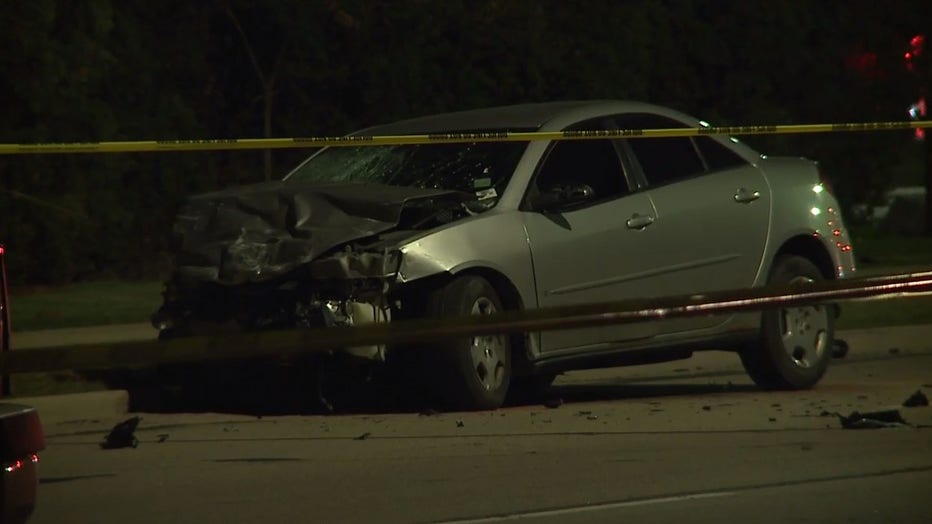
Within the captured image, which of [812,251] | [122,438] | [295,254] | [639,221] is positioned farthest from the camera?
[812,251]

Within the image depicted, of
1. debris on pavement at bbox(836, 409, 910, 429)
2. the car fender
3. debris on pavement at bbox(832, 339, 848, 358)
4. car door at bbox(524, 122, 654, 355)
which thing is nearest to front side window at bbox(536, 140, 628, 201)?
car door at bbox(524, 122, 654, 355)

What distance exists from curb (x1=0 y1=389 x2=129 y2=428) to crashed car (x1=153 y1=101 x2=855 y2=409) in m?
0.62

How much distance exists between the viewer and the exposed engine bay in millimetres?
8992

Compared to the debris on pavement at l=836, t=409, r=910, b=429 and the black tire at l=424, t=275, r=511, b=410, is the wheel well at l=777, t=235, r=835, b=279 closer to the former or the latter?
the debris on pavement at l=836, t=409, r=910, b=429

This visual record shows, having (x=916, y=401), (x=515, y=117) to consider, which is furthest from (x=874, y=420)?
(x=515, y=117)

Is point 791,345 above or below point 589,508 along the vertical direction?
above

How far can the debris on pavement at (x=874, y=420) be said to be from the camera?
878cm

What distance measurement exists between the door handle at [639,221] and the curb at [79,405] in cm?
317

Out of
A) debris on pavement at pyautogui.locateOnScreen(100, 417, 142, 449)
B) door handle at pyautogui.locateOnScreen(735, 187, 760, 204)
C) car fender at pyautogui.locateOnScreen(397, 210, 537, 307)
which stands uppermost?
door handle at pyautogui.locateOnScreen(735, 187, 760, 204)

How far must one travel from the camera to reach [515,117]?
10.2 metres

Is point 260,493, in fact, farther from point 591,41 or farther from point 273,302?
point 591,41

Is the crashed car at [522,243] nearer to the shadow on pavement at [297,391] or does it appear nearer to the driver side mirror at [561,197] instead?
the driver side mirror at [561,197]

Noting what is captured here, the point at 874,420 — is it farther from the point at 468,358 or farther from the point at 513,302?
the point at 468,358

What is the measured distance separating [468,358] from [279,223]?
1.30 metres
